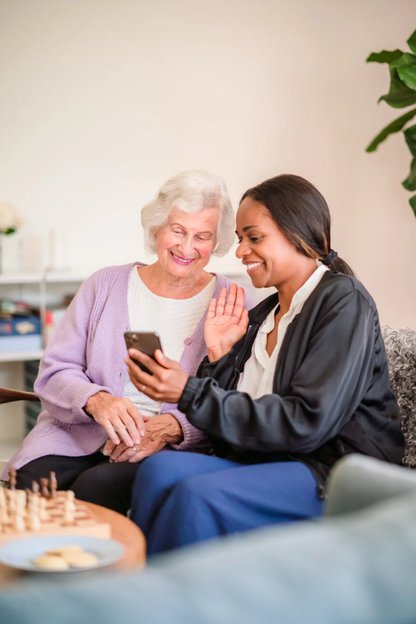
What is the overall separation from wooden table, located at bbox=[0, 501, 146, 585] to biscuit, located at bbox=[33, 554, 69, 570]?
31mm

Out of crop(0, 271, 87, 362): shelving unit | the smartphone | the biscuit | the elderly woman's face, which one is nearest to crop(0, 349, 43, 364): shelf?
crop(0, 271, 87, 362): shelving unit

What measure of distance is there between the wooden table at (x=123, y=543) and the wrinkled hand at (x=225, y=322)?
62cm

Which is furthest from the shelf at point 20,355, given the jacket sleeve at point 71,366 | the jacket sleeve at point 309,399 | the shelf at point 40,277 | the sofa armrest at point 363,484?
the sofa armrest at point 363,484

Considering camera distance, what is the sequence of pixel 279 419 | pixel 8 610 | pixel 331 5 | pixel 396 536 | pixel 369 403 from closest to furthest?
pixel 8 610 < pixel 396 536 < pixel 279 419 < pixel 369 403 < pixel 331 5

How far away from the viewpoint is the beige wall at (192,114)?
13.8 feet

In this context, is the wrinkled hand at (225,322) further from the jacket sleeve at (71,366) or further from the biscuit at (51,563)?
the biscuit at (51,563)

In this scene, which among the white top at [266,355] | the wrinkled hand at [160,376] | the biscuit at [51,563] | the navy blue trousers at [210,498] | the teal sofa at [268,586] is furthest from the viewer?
the white top at [266,355]

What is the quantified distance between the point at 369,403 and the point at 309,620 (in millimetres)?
1502

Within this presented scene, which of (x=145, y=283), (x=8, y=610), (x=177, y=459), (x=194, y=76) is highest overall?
(x=194, y=76)

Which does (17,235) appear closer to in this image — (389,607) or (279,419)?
(279,419)

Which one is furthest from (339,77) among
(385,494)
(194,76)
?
(385,494)

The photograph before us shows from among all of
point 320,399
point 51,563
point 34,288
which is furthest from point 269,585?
point 34,288

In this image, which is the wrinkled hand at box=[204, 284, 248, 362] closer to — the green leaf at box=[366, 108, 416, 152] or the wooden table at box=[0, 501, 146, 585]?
the wooden table at box=[0, 501, 146, 585]

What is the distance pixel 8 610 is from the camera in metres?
0.64
